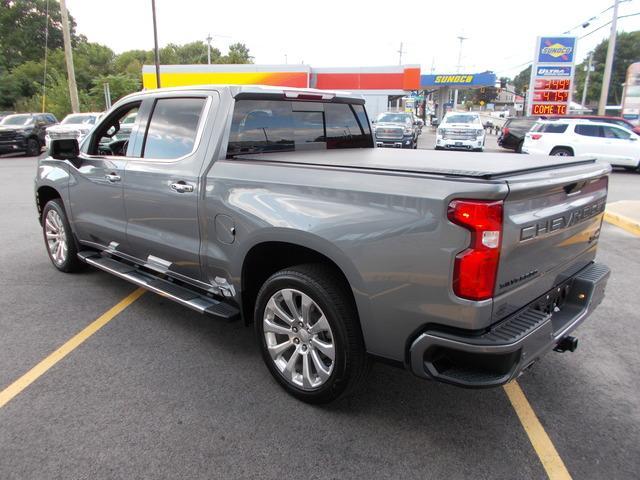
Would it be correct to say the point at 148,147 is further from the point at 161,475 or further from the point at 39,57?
the point at 39,57

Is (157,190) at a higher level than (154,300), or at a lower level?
higher

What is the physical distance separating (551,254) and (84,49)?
247 feet

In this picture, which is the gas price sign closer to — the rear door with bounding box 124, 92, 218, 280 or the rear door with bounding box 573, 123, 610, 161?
the rear door with bounding box 573, 123, 610, 161

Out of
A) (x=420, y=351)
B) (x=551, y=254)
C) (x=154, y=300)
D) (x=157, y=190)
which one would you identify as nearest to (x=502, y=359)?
(x=420, y=351)

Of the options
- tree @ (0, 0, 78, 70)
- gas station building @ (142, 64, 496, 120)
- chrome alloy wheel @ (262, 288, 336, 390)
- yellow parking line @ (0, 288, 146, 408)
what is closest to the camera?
chrome alloy wheel @ (262, 288, 336, 390)

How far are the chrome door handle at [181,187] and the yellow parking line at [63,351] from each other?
1459 millimetres

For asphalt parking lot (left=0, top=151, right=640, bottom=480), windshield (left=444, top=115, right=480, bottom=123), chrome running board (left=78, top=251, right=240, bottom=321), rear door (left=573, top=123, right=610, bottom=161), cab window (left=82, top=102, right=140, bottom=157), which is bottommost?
asphalt parking lot (left=0, top=151, right=640, bottom=480)

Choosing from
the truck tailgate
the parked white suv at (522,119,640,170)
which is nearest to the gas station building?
the parked white suv at (522,119,640,170)

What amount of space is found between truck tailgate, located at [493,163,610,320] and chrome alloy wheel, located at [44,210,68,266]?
4.61m

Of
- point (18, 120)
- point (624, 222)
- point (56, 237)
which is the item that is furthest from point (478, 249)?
point (18, 120)

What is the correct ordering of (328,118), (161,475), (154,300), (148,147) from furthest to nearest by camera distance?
(154,300) → (328,118) → (148,147) → (161,475)

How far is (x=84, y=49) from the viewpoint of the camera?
65.6 meters

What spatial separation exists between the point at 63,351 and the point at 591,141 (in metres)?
17.4

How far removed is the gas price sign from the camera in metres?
24.0
